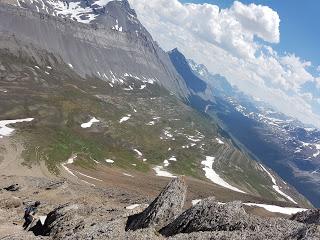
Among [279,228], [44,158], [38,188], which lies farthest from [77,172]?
[279,228]

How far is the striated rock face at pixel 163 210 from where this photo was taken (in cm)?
3791

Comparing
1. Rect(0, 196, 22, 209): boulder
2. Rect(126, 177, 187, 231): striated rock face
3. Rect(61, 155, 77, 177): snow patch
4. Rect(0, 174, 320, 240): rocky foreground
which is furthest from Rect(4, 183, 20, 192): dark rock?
Rect(61, 155, 77, 177): snow patch

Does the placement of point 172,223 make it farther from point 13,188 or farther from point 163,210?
point 13,188

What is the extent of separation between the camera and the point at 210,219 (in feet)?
115

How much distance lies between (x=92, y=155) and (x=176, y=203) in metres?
158

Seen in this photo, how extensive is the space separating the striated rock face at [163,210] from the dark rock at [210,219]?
1.41 meters

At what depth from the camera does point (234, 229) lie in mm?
33125

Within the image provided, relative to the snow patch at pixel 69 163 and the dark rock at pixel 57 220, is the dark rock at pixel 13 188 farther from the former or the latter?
the snow patch at pixel 69 163

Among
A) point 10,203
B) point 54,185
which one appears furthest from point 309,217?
point 54,185

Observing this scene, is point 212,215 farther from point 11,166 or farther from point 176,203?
point 11,166

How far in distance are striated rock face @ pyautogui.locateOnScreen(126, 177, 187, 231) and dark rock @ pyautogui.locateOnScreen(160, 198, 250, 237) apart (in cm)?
141

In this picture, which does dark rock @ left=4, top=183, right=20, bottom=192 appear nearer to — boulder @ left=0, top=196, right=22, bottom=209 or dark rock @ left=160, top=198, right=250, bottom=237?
boulder @ left=0, top=196, right=22, bottom=209

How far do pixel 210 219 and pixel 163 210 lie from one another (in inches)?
207

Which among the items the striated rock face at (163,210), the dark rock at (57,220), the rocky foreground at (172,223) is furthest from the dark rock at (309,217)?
the dark rock at (57,220)
